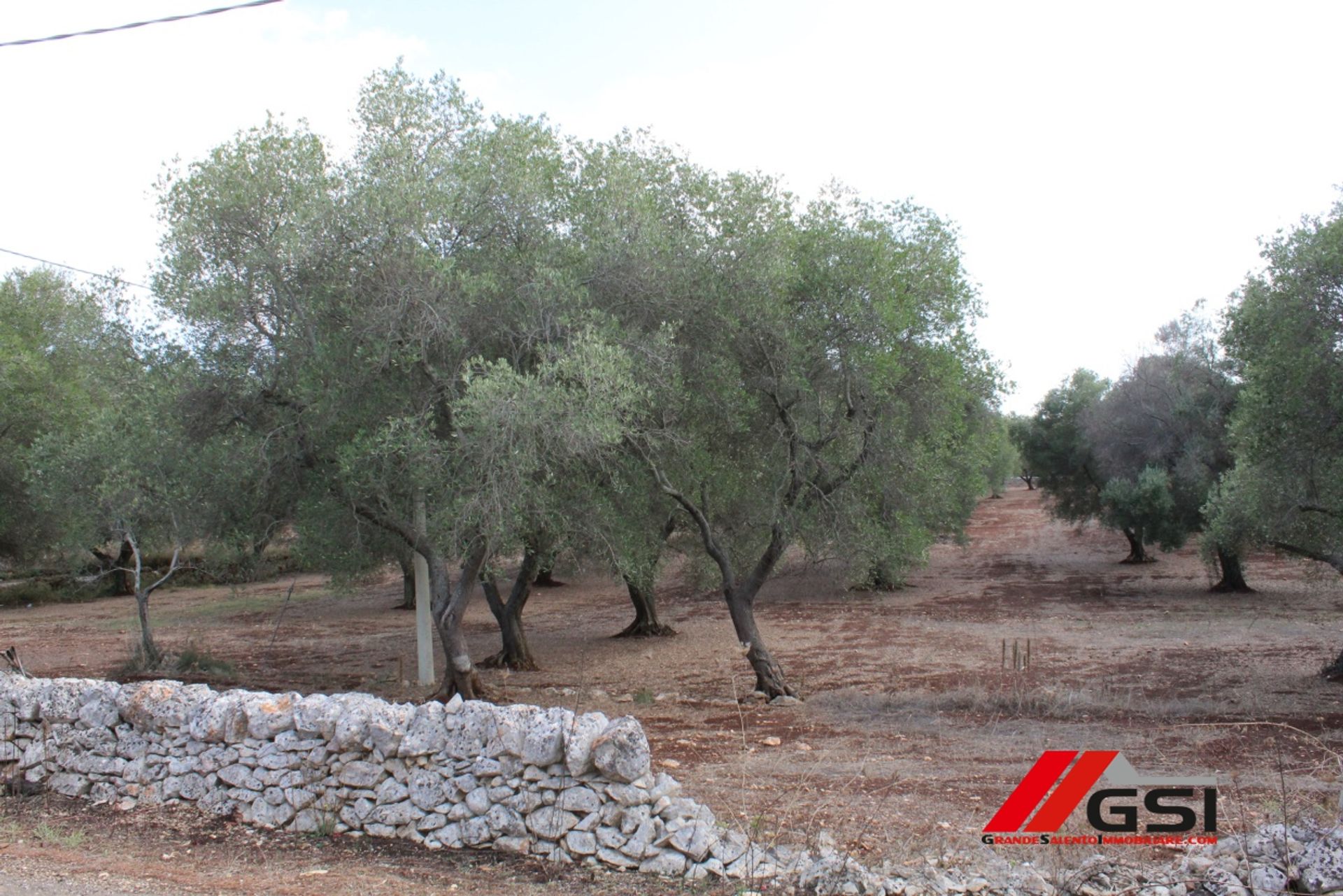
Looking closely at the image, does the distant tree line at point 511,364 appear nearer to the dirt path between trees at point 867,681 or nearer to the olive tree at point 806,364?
the olive tree at point 806,364

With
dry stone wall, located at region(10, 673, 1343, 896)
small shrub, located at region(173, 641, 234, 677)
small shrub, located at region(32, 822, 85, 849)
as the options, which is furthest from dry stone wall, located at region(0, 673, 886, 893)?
small shrub, located at region(173, 641, 234, 677)

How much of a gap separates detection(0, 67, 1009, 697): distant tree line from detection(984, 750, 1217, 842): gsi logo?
248 inches

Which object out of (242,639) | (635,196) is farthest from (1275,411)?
(242,639)

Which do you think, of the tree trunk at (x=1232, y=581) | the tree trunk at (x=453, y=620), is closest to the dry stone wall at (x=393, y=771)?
the tree trunk at (x=453, y=620)

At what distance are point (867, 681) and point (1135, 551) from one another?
88.7 ft

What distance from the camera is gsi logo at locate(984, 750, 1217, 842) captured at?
21.1ft

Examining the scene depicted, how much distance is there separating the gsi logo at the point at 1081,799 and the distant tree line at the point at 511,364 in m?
6.30

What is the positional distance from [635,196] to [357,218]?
378 cm

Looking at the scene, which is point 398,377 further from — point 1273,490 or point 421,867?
point 1273,490

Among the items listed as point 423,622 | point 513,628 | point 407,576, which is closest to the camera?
point 423,622

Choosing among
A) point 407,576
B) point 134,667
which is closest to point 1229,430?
point 407,576

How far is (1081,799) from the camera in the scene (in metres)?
6.63

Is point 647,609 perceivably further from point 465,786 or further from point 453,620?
point 465,786

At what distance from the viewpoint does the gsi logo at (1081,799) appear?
21.1 feet
